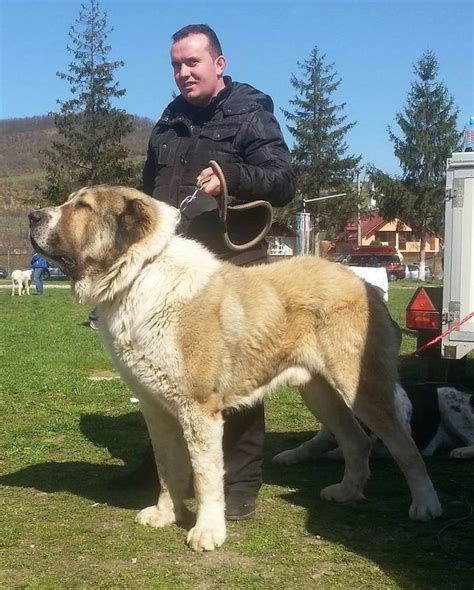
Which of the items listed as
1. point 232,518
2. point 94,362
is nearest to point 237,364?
point 232,518

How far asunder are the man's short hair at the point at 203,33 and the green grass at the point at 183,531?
2736mm

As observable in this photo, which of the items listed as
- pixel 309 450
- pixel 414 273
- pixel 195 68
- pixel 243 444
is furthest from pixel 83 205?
pixel 414 273

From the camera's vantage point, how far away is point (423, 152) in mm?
60719

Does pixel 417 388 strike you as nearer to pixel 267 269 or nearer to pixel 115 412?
pixel 267 269

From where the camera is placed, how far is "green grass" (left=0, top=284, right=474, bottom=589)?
11.1ft

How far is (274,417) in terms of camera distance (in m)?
6.93

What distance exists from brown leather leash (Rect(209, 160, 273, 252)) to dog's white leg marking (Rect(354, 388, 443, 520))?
1121mm

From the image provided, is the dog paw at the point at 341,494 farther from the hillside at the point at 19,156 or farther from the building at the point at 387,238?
the hillside at the point at 19,156

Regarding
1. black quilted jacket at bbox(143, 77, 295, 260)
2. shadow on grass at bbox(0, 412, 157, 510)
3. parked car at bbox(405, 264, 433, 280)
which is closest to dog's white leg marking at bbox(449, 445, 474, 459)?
shadow on grass at bbox(0, 412, 157, 510)

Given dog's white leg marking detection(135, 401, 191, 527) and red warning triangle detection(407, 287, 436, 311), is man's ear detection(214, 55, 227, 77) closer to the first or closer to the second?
dog's white leg marking detection(135, 401, 191, 527)

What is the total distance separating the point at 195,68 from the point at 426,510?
286cm

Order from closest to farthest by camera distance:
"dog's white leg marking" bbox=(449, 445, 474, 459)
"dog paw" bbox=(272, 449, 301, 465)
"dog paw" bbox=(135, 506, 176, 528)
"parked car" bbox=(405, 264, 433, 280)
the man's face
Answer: "dog paw" bbox=(135, 506, 176, 528) → the man's face → "dog paw" bbox=(272, 449, 301, 465) → "dog's white leg marking" bbox=(449, 445, 474, 459) → "parked car" bbox=(405, 264, 433, 280)

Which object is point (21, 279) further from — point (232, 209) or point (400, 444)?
point (400, 444)

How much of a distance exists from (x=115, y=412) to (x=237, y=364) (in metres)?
3.47
